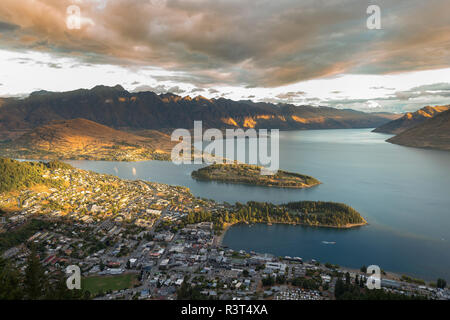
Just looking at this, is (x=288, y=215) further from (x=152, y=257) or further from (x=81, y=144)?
(x=81, y=144)

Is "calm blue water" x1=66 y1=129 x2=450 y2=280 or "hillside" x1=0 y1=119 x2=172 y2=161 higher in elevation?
"hillside" x1=0 y1=119 x2=172 y2=161

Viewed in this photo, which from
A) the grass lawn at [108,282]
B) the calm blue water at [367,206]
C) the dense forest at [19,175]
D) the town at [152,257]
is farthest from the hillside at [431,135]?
the dense forest at [19,175]

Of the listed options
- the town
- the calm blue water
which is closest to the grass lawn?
the town

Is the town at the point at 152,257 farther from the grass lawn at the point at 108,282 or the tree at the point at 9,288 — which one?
the tree at the point at 9,288

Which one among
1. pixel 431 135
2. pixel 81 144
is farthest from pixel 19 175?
pixel 431 135

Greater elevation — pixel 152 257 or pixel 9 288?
pixel 9 288

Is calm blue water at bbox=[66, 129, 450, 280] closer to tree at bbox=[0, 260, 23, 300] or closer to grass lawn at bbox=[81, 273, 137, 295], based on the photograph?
grass lawn at bbox=[81, 273, 137, 295]

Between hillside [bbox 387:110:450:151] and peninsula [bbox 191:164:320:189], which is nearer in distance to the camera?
peninsula [bbox 191:164:320:189]
